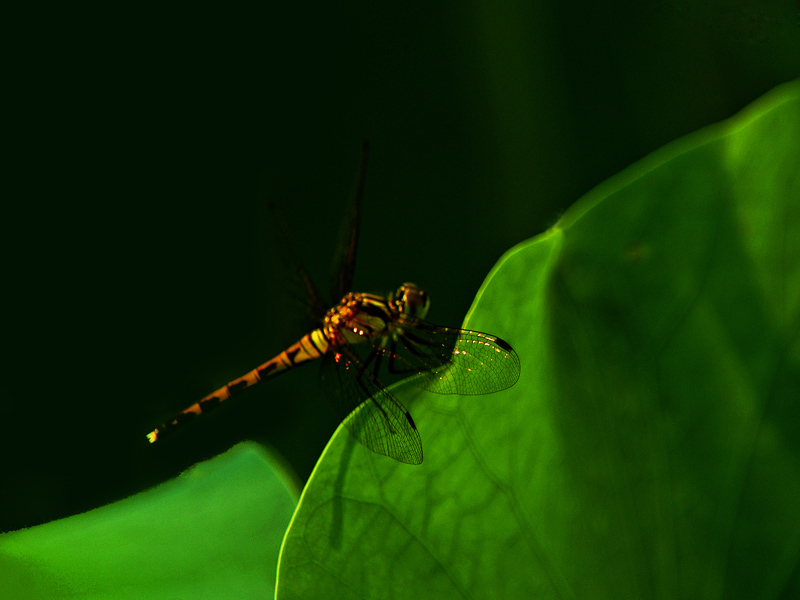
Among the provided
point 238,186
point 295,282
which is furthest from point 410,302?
point 238,186

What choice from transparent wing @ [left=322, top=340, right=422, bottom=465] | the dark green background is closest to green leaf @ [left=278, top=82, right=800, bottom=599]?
transparent wing @ [left=322, top=340, right=422, bottom=465]

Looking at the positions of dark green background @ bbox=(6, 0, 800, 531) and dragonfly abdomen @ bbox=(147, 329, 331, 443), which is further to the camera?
dark green background @ bbox=(6, 0, 800, 531)

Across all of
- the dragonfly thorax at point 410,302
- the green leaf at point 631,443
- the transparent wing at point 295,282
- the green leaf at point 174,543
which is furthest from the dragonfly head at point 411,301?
the green leaf at point 631,443

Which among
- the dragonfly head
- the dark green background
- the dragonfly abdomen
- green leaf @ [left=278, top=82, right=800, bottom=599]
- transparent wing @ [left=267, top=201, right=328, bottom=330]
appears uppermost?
the dark green background

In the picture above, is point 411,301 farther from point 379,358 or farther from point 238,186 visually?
point 238,186

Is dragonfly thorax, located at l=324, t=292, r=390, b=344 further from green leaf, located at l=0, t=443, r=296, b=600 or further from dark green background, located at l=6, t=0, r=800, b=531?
dark green background, located at l=6, t=0, r=800, b=531

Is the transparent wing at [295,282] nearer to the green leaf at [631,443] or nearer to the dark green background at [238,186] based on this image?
the dark green background at [238,186]

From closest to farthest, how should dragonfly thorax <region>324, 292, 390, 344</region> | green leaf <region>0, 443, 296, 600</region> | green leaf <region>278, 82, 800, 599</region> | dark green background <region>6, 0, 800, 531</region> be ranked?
green leaf <region>278, 82, 800, 599</region> → green leaf <region>0, 443, 296, 600</region> → dragonfly thorax <region>324, 292, 390, 344</region> → dark green background <region>6, 0, 800, 531</region>
